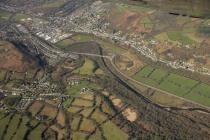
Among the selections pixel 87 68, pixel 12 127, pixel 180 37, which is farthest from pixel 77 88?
pixel 180 37

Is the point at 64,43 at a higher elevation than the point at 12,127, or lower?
lower

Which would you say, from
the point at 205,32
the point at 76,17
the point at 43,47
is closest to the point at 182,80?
the point at 205,32

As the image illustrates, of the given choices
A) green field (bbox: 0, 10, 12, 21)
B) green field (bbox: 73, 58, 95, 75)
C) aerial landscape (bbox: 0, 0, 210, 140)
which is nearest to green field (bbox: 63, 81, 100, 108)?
aerial landscape (bbox: 0, 0, 210, 140)

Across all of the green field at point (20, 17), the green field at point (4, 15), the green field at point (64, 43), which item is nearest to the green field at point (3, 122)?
the green field at point (64, 43)

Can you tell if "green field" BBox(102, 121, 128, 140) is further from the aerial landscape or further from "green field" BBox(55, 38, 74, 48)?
"green field" BBox(55, 38, 74, 48)

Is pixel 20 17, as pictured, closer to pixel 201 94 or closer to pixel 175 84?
pixel 175 84

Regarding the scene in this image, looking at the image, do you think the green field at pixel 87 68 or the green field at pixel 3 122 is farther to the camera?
the green field at pixel 87 68

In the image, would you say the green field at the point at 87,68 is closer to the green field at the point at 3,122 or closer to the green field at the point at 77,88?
the green field at the point at 77,88
